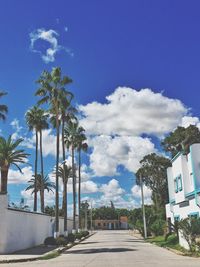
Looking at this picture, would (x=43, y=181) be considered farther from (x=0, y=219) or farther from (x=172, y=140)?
(x=0, y=219)

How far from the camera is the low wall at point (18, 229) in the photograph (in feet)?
83.4

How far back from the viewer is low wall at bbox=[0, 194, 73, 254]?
25.4 meters

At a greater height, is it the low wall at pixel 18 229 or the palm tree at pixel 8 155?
the palm tree at pixel 8 155

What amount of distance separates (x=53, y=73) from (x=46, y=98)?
254cm

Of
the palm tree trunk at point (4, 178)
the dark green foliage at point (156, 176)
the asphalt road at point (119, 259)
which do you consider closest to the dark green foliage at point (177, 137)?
the dark green foliage at point (156, 176)

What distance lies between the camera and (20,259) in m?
21.2

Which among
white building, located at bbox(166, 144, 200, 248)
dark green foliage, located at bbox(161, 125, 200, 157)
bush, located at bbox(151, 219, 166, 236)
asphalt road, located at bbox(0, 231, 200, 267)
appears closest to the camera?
asphalt road, located at bbox(0, 231, 200, 267)

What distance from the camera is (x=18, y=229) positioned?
94.2 ft

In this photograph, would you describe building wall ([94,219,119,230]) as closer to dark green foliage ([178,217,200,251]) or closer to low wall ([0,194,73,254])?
low wall ([0,194,73,254])

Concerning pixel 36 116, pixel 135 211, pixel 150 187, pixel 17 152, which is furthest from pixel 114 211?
pixel 17 152

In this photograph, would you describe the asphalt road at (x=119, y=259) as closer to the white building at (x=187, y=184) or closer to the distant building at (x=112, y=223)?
the white building at (x=187, y=184)

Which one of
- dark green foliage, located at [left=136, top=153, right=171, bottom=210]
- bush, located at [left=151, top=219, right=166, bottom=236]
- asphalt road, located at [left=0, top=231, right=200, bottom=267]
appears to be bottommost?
asphalt road, located at [left=0, top=231, right=200, bottom=267]

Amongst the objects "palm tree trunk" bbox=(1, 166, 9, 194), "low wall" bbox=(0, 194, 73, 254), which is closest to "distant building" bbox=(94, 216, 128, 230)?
"low wall" bbox=(0, 194, 73, 254)

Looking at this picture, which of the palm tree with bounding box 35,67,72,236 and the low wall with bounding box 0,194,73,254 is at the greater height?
the palm tree with bounding box 35,67,72,236
